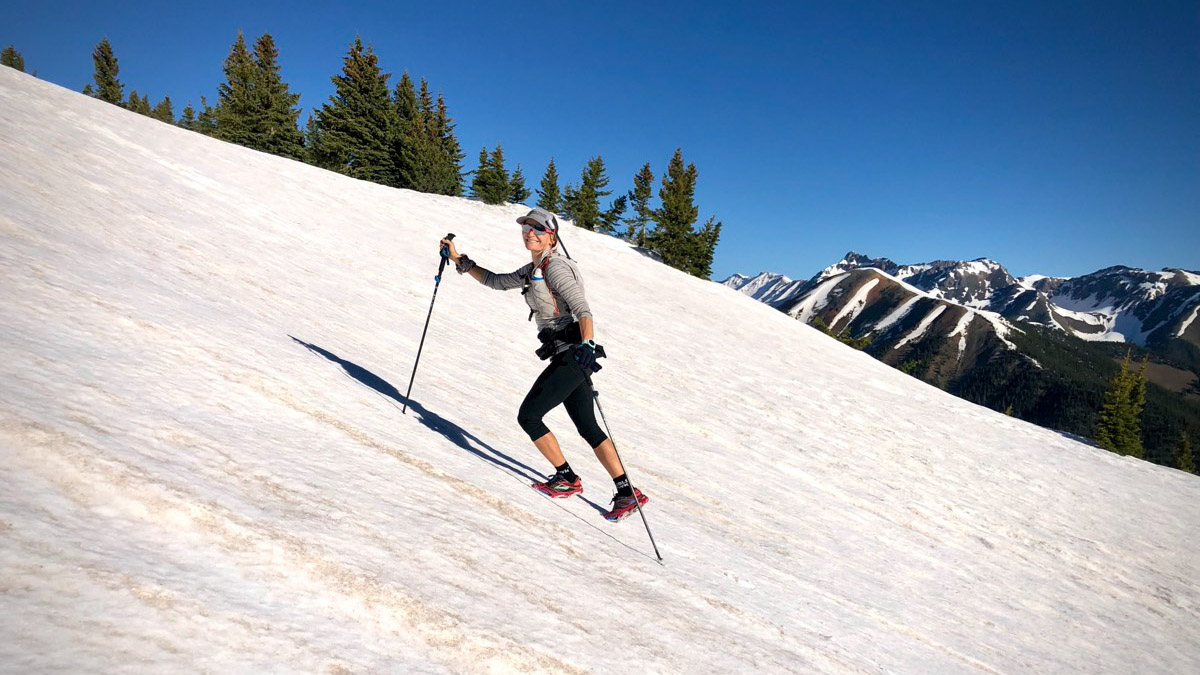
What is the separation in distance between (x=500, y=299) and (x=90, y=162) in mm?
10917

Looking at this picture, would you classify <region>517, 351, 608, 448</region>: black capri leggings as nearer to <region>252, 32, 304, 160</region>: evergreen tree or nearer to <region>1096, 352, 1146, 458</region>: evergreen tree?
<region>252, 32, 304, 160</region>: evergreen tree

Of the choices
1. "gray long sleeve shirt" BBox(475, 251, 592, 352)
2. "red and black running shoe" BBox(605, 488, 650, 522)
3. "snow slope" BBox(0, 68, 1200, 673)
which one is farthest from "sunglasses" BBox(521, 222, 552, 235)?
"red and black running shoe" BBox(605, 488, 650, 522)

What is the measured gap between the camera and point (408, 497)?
4523 millimetres

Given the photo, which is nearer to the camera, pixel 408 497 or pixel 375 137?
pixel 408 497

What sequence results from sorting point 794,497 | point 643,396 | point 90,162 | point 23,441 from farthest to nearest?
1. point 643,396
2. point 90,162
3. point 794,497
4. point 23,441

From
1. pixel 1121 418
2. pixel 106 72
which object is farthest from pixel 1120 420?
pixel 106 72

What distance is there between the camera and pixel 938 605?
Answer: 24.6 ft

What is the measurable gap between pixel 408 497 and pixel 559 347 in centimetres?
212

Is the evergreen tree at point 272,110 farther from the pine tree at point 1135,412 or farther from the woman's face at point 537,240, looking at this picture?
the pine tree at point 1135,412

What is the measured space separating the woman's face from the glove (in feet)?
3.83

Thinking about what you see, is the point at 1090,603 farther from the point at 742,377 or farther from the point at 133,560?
the point at 133,560

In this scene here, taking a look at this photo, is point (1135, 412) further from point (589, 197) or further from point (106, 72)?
point (106, 72)

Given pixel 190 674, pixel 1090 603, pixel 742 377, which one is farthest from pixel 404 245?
pixel 1090 603

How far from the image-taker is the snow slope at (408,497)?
107 inches
